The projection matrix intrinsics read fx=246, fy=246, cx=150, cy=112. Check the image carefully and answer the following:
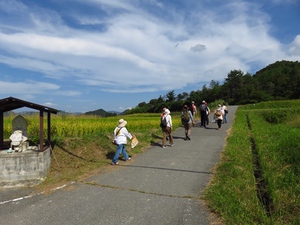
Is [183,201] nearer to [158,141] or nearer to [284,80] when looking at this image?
[158,141]

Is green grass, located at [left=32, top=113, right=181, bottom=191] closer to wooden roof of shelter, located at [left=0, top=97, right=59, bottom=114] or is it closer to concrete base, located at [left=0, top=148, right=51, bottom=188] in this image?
concrete base, located at [left=0, top=148, right=51, bottom=188]

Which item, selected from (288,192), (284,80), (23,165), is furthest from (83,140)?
(284,80)

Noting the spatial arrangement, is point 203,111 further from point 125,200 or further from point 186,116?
point 125,200

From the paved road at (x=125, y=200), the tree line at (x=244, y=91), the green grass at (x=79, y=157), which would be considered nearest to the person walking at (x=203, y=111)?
the green grass at (x=79, y=157)

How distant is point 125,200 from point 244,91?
86.2 metres

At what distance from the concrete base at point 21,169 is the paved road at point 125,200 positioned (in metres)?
0.59

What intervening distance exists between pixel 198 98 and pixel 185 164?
99.5 m

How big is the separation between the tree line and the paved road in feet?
232

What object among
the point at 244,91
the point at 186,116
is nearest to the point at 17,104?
the point at 186,116

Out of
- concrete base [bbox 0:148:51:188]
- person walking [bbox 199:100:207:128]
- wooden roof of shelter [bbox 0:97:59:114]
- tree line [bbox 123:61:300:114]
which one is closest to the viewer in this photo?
concrete base [bbox 0:148:51:188]

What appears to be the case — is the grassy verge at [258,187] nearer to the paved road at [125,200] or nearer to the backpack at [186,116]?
the paved road at [125,200]

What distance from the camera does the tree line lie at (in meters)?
74.3

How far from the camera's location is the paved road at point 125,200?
14.9ft

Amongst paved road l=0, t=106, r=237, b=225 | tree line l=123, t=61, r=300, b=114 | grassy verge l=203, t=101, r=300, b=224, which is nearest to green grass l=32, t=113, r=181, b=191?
paved road l=0, t=106, r=237, b=225
